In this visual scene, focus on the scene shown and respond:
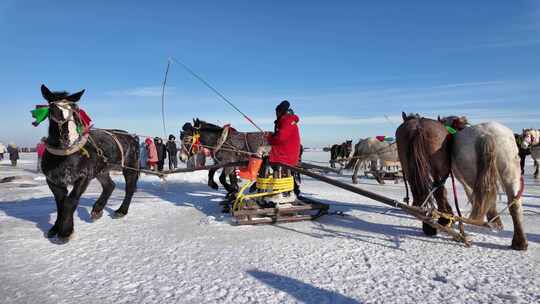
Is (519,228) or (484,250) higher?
(519,228)

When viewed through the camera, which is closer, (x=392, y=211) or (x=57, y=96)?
(x=57, y=96)

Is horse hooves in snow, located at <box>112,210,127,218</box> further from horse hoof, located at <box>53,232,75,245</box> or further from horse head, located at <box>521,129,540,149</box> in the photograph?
horse head, located at <box>521,129,540,149</box>

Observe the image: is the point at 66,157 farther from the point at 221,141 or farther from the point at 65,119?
the point at 221,141

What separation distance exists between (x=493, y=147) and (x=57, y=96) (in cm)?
586

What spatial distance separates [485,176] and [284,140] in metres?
2.91

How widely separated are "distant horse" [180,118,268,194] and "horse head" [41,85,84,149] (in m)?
3.71

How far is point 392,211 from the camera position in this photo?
6.46 meters

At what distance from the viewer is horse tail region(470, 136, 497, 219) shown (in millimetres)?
3877

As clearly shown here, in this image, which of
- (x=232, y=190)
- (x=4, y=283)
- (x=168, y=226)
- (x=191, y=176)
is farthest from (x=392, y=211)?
(x=191, y=176)

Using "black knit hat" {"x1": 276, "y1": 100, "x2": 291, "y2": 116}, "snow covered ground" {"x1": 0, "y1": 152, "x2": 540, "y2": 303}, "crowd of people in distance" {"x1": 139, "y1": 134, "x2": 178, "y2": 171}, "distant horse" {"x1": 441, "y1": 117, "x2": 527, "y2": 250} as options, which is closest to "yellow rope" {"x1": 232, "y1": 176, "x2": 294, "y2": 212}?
"snow covered ground" {"x1": 0, "y1": 152, "x2": 540, "y2": 303}

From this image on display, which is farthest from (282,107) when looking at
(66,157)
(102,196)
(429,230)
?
(102,196)

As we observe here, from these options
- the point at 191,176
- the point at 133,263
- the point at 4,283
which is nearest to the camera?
the point at 4,283

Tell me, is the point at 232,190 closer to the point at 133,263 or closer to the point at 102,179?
the point at 102,179

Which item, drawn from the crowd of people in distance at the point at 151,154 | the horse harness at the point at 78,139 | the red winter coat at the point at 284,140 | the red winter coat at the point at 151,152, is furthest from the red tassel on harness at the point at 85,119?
the red winter coat at the point at 151,152
